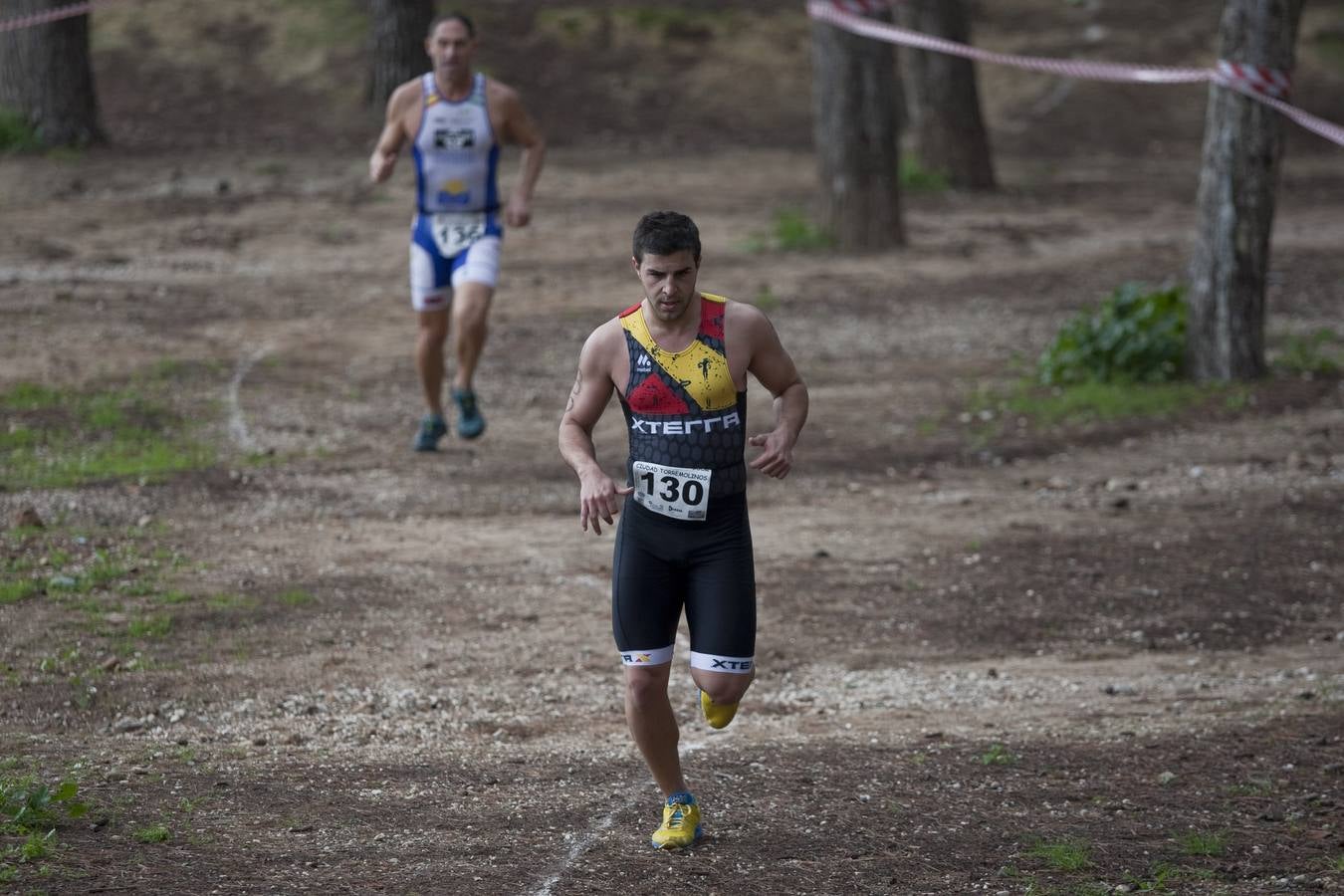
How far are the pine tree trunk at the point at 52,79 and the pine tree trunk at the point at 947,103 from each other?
362 inches

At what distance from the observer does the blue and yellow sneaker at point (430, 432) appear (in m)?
10.1

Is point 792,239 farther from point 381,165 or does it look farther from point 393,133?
point 381,165

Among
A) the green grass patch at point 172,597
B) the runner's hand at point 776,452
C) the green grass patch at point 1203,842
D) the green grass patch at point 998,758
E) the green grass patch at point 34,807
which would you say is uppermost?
the runner's hand at point 776,452

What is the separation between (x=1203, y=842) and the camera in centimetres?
541

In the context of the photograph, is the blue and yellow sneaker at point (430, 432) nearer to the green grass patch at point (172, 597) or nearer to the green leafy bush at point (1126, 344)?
the green grass patch at point (172, 597)

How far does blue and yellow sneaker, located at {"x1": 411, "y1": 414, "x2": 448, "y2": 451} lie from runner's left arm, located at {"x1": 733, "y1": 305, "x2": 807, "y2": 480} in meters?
5.07

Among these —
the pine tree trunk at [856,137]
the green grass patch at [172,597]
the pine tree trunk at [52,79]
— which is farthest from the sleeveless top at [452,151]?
the pine tree trunk at [52,79]

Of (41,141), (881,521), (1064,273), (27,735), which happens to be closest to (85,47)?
(41,141)

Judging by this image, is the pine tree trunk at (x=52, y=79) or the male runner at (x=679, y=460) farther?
the pine tree trunk at (x=52, y=79)

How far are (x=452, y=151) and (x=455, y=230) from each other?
445 millimetres

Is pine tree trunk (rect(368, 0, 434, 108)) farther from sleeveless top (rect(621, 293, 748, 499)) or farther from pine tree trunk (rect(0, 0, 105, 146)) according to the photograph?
sleeveless top (rect(621, 293, 748, 499))

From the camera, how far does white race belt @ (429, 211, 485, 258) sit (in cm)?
984

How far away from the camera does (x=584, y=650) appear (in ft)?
23.8

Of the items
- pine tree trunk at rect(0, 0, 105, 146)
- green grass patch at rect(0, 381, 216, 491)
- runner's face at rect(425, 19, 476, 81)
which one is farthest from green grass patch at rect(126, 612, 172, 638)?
pine tree trunk at rect(0, 0, 105, 146)
